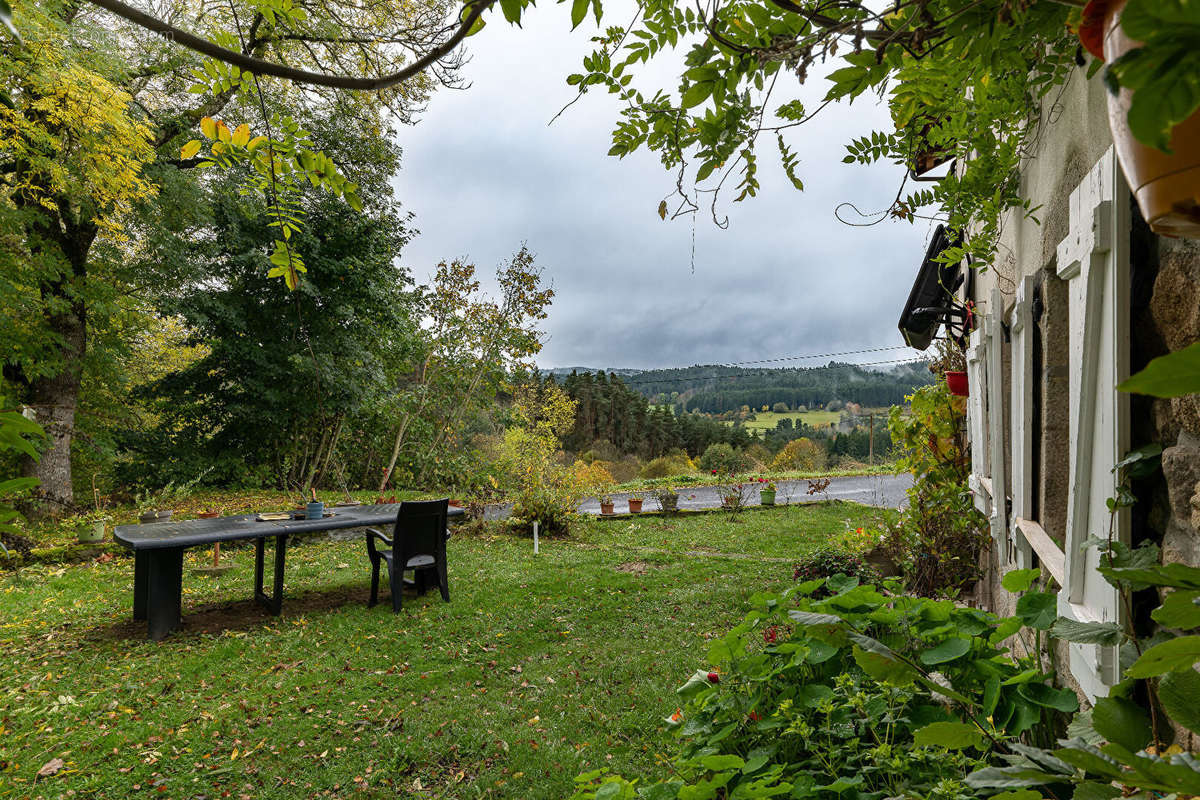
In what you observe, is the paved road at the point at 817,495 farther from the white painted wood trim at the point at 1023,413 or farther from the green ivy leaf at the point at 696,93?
the green ivy leaf at the point at 696,93

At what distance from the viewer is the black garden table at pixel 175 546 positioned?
4379mm

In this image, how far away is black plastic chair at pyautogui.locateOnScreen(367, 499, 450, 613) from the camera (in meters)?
5.09

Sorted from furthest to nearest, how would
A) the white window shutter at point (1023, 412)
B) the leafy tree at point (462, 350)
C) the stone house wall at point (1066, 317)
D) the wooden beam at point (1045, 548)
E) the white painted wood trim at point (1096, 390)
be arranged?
the leafy tree at point (462, 350) < the white window shutter at point (1023, 412) < the wooden beam at point (1045, 548) < the white painted wood trim at point (1096, 390) < the stone house wall at point (1066, 317)

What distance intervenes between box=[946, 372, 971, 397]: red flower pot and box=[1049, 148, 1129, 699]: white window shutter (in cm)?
277

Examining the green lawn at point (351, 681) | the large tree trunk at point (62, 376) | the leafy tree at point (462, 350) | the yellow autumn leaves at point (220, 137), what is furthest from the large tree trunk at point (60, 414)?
the yellow autumn leaves at point (220, 137)

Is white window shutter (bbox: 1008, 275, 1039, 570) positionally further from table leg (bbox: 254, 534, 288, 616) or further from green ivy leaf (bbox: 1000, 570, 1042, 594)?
table leg (bbox: 254, 534, 288, 616)

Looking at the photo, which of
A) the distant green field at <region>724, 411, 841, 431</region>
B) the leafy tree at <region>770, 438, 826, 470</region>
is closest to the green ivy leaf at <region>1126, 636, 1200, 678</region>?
the leafy tree at <region>770, 438, 826, 470</region>

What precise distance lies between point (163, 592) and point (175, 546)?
15.5 inches

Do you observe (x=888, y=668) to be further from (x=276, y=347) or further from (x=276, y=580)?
(x=276, y=347)

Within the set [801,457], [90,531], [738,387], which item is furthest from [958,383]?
[738,387]

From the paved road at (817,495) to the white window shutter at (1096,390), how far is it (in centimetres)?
997

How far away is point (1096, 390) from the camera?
4.57 ft

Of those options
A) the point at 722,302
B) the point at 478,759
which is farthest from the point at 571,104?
the point at 722,302

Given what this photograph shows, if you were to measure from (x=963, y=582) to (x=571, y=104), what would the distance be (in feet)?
12.3
